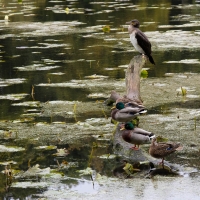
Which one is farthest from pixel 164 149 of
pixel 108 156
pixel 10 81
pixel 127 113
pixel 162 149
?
pixel 10 81

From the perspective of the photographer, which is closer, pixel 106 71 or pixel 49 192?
pixel 49 192

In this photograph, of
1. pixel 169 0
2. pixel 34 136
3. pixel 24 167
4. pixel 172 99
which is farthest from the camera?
pixel 169 0

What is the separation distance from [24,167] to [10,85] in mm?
4717

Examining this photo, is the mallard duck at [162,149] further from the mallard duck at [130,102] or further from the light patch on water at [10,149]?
the light patch on water at [10,149]

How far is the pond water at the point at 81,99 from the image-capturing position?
19.8 feet

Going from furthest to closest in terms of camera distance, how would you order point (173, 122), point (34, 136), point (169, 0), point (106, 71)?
point (169, 0)
point (106, 71)
point (173, 122)
point (34, 136)

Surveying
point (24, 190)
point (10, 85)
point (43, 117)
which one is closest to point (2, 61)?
point (10, 85)

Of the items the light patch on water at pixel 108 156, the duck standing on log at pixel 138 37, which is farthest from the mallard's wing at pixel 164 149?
the duck standing on log at pixel 138 37

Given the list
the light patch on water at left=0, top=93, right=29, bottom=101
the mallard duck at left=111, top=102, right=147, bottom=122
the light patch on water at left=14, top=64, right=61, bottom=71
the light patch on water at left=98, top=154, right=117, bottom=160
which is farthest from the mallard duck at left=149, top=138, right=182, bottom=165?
the light patch on water at left=14, top=64, right=61, bottom=71

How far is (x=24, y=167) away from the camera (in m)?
6.57

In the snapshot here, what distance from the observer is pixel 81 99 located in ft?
32.4

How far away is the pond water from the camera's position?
19.8ft

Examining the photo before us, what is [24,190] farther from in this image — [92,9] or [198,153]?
[92,9]

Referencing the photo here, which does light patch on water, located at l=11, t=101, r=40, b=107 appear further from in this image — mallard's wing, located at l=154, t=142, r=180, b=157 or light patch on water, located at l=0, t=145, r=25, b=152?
mallard's wing, located at l=154, t=142, r=180, b=157
